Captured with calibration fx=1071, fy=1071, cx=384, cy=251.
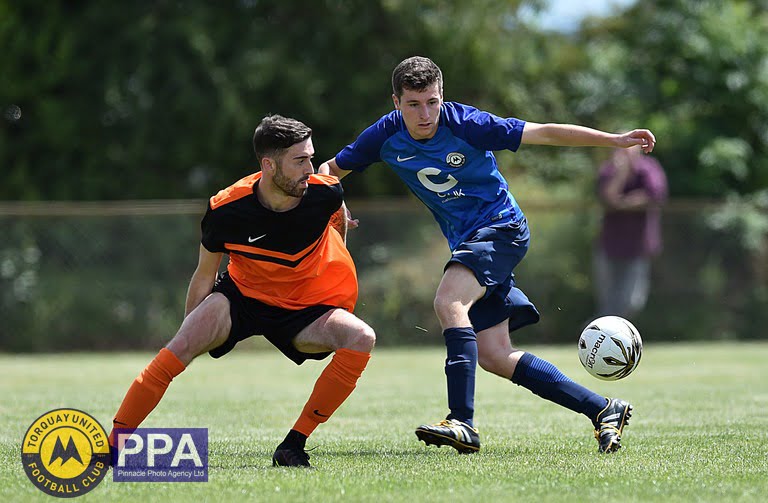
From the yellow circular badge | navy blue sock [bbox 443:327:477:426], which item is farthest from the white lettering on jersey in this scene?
the yellow circular badge

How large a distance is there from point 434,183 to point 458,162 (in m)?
0.17

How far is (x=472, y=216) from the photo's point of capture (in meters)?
5.56

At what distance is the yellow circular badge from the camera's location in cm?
417

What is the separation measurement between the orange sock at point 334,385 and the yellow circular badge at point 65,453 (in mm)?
916

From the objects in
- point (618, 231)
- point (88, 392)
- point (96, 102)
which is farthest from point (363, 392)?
point (96, 102)

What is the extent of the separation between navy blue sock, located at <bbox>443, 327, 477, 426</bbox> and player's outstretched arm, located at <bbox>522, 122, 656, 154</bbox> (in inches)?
40.0

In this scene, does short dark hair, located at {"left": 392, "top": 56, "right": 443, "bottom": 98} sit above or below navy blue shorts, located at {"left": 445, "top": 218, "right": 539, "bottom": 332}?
above

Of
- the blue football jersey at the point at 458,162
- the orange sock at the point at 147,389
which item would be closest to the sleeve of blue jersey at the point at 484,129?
the blue football jersey at the point at 458,162

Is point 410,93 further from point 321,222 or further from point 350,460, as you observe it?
point 350,460

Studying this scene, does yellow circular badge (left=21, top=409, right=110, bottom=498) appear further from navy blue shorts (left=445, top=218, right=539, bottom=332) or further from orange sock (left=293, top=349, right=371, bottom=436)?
navy blue shorts (left=445, top=218, right=539, bottom=332)

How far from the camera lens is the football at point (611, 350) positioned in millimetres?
5672

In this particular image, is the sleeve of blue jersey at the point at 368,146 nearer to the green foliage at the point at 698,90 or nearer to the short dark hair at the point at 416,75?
the short dark hair at the point at 416,75

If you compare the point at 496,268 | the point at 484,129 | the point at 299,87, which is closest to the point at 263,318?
the point at 496,268

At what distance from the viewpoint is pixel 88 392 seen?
28.0 ft
